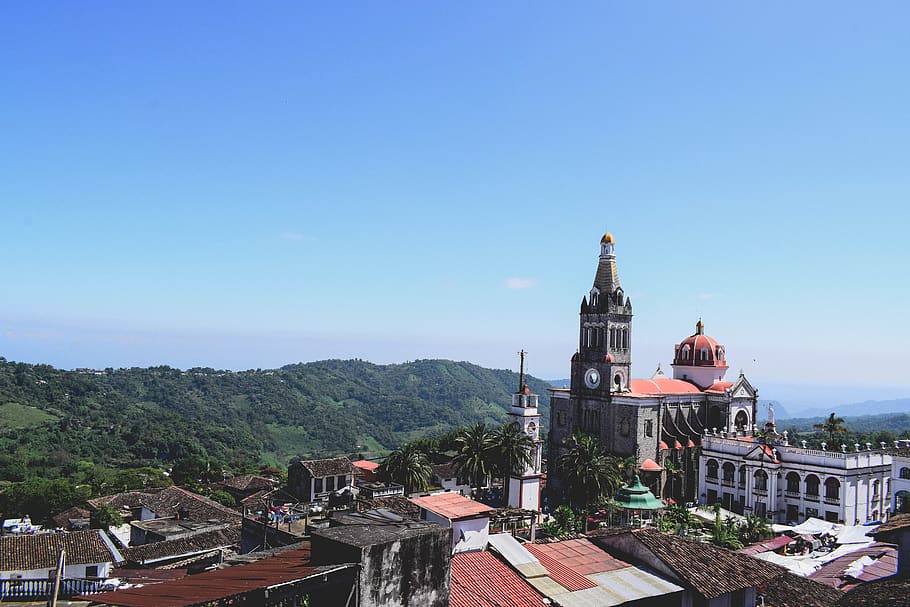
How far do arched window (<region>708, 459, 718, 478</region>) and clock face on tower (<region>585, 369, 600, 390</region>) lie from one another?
11631mm

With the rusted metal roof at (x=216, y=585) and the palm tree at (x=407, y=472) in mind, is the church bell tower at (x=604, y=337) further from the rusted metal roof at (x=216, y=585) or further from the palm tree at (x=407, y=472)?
the rusted metal roof at (x=216, y=585)

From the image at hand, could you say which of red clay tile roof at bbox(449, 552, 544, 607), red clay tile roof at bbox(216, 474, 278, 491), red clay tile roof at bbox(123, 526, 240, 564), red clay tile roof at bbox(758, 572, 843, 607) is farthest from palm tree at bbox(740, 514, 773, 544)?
red clay tile roof at bbox(216, 474, 278, 491)

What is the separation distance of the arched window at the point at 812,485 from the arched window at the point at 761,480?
300 cm

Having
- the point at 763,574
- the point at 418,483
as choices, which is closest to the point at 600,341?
the point at 418,483

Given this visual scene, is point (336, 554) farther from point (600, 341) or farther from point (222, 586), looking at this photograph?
point (600, 341)

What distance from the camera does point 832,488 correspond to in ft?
174

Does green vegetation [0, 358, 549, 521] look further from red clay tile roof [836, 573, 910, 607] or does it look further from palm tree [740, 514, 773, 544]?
red clay tile roof [836, 573, 910, 607]

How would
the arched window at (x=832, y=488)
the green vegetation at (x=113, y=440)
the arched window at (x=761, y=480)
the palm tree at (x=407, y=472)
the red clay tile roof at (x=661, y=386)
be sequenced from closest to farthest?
the palm tree at (x=407, y=472), the arched window at (x=832, y=488), the arched window at (x=761, y=480), the red clay tile roof at (x=661, y=386), the green vegetation at (x=113, y=440)

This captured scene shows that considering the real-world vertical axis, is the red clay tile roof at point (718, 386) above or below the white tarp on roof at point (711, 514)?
above

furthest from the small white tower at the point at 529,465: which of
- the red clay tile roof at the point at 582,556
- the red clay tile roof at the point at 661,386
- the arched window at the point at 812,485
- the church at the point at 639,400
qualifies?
the red clay tile roof at the point at 582,556

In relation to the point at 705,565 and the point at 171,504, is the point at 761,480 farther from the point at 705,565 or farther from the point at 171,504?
the point at 171,504

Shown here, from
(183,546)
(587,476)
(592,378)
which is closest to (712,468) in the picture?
(592,378)

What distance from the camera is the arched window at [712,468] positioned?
60.2 metres

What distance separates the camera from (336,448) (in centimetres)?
18150
